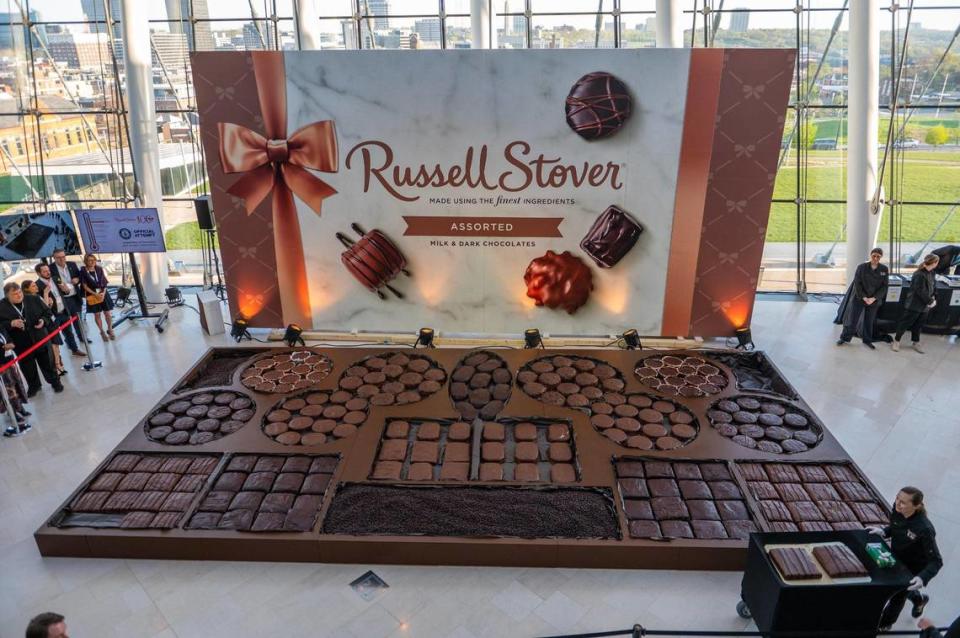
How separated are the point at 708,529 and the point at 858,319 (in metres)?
5.63

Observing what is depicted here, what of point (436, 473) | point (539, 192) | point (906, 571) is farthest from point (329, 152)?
point (906, 571)

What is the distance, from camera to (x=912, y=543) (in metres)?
4.67

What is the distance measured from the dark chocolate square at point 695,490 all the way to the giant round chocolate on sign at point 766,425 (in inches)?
35.3

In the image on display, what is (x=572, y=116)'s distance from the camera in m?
8.73

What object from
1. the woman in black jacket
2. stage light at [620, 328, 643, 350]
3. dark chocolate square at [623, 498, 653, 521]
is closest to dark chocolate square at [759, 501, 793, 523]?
dark chocolate square at [623, 498, 653, 521]

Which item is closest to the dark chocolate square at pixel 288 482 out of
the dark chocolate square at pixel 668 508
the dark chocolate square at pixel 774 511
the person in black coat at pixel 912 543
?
the dark chocolate square at pixel 668 508

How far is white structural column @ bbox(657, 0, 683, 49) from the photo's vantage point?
37.0 feet

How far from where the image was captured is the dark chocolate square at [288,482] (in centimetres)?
622

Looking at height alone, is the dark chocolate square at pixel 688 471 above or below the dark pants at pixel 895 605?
above

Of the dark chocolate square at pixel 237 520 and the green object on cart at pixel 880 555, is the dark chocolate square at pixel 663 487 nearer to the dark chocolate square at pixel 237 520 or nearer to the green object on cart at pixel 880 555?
the green object on cart at pixel 880 555

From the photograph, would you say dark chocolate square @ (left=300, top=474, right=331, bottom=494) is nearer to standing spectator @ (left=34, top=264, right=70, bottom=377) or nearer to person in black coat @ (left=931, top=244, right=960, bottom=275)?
standing spectator @ (left=34, top=264, right=70, bottom=377)

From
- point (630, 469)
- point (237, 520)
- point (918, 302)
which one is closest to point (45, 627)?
point (237, 520)

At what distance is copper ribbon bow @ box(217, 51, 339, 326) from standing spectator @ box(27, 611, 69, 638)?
6378mm

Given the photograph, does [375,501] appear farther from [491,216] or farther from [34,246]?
[34,246]
